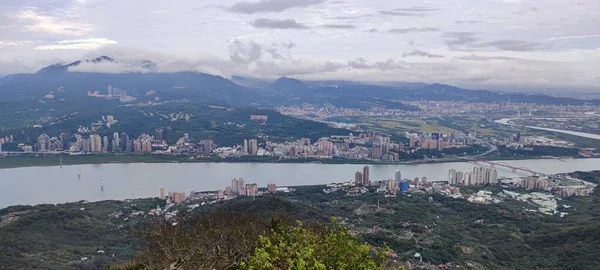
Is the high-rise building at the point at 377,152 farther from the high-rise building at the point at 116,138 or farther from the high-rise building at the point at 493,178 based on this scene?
the high-rise building at the point at 116,138

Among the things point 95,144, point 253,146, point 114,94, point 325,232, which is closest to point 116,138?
point 95,144

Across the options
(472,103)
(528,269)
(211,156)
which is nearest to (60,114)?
(211,156)

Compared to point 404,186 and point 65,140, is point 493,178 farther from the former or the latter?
point 65,140

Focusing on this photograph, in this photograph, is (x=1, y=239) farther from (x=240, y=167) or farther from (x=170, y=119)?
(x=170, y=119)

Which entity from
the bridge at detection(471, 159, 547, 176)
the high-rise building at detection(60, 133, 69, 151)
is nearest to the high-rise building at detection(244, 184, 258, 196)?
the bridge at detection(471, 159, 547, 176)

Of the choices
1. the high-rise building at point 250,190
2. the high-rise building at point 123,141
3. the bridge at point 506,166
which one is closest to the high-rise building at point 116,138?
the high-rise building at point 123,141
